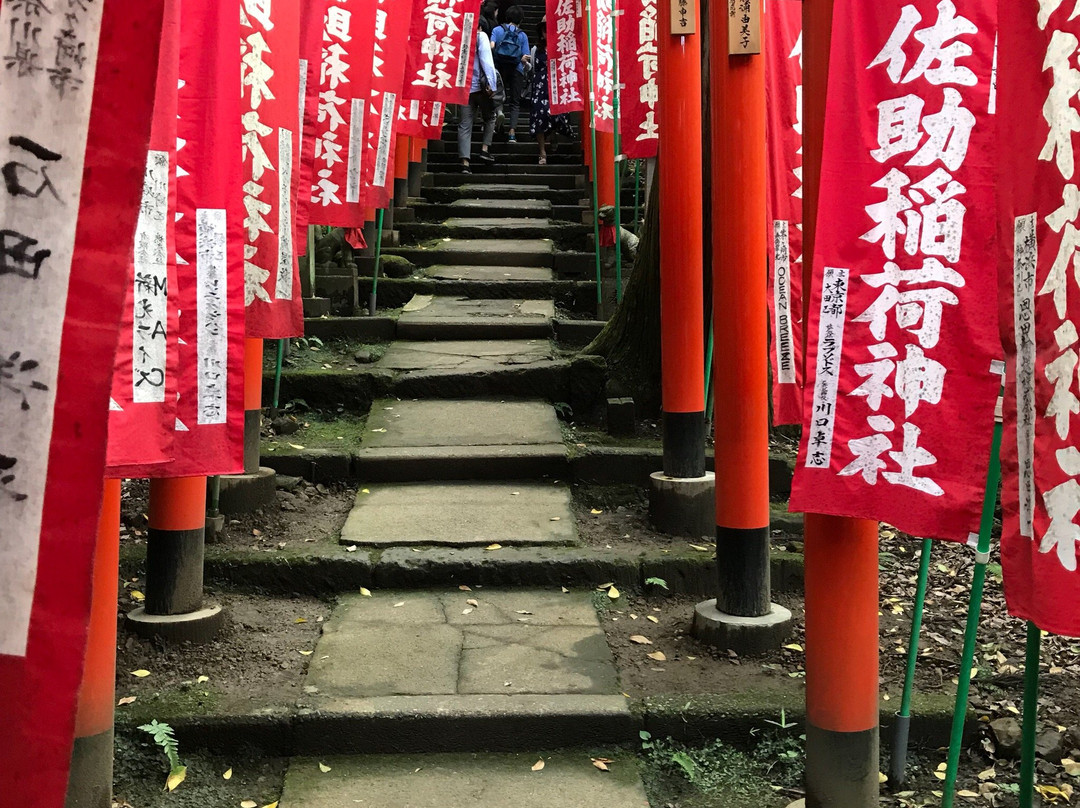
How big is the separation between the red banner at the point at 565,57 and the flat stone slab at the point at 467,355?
14.0 ft

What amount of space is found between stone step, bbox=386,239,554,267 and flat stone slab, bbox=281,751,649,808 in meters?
7.63

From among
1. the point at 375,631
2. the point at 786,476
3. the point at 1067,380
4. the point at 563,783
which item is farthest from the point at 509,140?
the point at 1067,380

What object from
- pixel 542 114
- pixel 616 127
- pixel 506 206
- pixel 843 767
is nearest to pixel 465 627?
pixel 843 767

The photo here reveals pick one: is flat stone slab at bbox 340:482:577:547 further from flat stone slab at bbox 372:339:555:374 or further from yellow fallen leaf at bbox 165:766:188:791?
yellow fallen leaf at bbox 165:766:188:791

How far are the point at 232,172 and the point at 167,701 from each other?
220 cm

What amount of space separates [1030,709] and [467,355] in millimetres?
6359

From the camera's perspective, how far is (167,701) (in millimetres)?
4453

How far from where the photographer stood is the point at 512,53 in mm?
17078

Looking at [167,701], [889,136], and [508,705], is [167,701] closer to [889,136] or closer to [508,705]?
[508,705]

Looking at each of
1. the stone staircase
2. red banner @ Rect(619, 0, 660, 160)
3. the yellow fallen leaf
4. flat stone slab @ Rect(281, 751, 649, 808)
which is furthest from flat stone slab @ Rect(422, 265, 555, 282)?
the yellow fallen leaf

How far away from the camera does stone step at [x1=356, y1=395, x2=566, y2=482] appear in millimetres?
6871

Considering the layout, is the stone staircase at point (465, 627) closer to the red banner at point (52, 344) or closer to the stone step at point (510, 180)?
the red banner at point (52, 344)

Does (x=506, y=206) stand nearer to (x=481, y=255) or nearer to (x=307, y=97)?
(x=481, y=255)

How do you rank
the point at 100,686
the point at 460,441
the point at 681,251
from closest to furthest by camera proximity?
the point at 100,686, the point at 681,251, the point at 460,441
